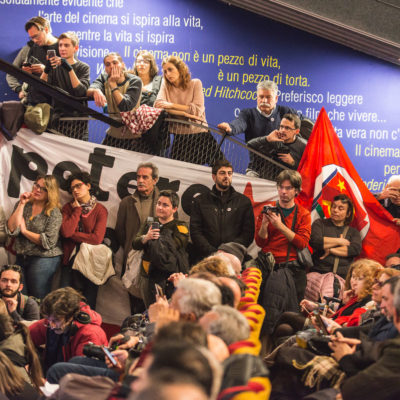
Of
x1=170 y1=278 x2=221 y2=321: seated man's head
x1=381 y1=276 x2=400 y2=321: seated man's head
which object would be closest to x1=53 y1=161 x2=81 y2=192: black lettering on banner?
x1=170 y1=278 x2=221 y2=321: seated man's head

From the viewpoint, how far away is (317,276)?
6102 millimetres

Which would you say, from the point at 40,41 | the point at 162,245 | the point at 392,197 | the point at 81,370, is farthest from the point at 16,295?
the point at 392,197

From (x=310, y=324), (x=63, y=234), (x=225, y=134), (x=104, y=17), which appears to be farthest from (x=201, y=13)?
(x=310, y=324)

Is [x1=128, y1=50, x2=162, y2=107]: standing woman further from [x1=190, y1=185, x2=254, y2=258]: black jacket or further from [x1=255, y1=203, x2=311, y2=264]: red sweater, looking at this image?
[x1=255, y1=203, x2=311, y2=264]: red sweater

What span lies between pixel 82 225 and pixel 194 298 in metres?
3.04

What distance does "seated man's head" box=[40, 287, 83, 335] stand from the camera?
486 cm

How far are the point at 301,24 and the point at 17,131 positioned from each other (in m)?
4.11

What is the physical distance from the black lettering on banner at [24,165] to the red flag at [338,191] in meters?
2.44

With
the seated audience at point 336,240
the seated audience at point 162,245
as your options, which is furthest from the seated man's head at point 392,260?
the seated audience at point 162,245

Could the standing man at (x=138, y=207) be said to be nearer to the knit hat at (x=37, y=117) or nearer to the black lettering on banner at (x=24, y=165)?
the black lettering on banner at (x=24, y=165)

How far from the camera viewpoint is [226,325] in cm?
322

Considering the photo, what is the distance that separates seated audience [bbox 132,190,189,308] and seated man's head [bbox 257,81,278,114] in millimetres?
1546

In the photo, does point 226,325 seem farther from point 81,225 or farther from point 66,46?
point 66,46

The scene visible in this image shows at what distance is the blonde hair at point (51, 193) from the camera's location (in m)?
6.21
